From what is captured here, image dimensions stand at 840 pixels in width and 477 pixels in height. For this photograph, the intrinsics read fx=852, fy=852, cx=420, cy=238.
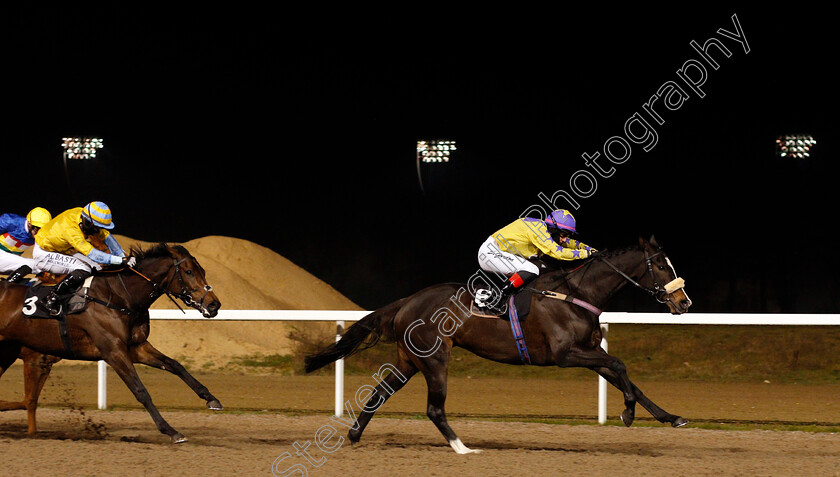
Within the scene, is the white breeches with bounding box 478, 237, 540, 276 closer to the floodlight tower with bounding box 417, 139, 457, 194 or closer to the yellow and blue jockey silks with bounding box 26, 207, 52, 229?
the yellow and blue jockey silks with bounding box 26, 207, 52, 229

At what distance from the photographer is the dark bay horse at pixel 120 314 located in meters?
6.22

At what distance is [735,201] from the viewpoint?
17500mm

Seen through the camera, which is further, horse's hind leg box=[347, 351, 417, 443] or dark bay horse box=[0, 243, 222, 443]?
dark bay horse box=[0, 243, 222, 443]

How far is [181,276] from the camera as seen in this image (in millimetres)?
6328

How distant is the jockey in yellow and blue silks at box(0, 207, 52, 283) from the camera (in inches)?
263

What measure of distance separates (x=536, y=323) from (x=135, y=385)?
2.86m

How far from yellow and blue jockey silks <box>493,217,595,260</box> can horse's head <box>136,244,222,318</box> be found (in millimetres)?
2168

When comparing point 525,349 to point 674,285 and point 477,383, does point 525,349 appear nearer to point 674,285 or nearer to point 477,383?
point 674,285

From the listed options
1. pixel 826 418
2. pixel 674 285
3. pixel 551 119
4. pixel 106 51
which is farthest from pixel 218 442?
pixel 106 51

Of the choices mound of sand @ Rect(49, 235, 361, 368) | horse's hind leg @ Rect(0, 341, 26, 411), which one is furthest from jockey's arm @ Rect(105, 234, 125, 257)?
mound of sand @ Rect(49, 235, 361, 368)

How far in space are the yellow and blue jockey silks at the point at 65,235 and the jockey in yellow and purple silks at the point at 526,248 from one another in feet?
9.69

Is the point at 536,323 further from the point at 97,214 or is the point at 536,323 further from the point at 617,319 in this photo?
the point at 97,214

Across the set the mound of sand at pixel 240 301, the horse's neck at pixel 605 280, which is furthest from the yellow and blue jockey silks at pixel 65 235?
the mound of sand at pixel 240 301

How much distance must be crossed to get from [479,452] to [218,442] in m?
1.91
